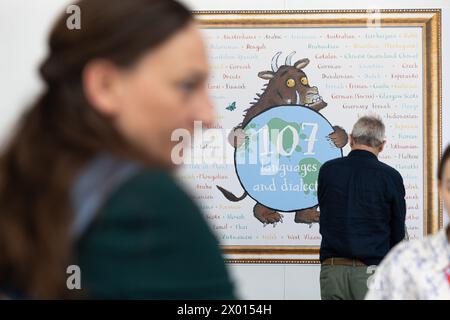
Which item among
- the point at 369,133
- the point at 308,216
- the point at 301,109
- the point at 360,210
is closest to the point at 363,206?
the point at 360,210

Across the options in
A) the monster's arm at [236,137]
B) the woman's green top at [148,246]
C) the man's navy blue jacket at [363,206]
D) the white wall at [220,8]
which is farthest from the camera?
the monster's arm at [236,137]

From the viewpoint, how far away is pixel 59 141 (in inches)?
27.2

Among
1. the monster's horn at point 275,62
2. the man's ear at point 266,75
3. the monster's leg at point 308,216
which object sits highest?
the monster's horn at point 275,62

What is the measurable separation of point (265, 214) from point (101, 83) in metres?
4.43

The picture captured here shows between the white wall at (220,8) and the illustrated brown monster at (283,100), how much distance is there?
33cm

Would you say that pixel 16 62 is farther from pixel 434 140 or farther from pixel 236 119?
pixel 434 140

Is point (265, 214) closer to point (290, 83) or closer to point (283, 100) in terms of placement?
point (283, 100)

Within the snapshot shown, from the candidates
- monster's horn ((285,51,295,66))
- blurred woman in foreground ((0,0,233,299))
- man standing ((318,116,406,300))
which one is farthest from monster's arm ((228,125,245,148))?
blurred woman in foreground ((0,0,233,299))

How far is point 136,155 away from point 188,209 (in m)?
0.08

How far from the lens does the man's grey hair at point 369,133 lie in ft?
12.7

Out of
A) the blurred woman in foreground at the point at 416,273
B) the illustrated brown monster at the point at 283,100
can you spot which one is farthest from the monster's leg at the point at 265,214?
the blurred woman in foreground at the point at 416,273

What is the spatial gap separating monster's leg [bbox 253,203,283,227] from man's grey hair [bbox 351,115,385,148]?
1.29 metres

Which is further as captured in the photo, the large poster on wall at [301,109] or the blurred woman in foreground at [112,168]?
the large poster on wall at [301,109]

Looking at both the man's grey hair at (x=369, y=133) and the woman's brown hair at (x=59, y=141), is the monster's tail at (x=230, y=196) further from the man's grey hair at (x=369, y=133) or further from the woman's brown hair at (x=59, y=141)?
the woman's brown hair at (x=59, y=141)
